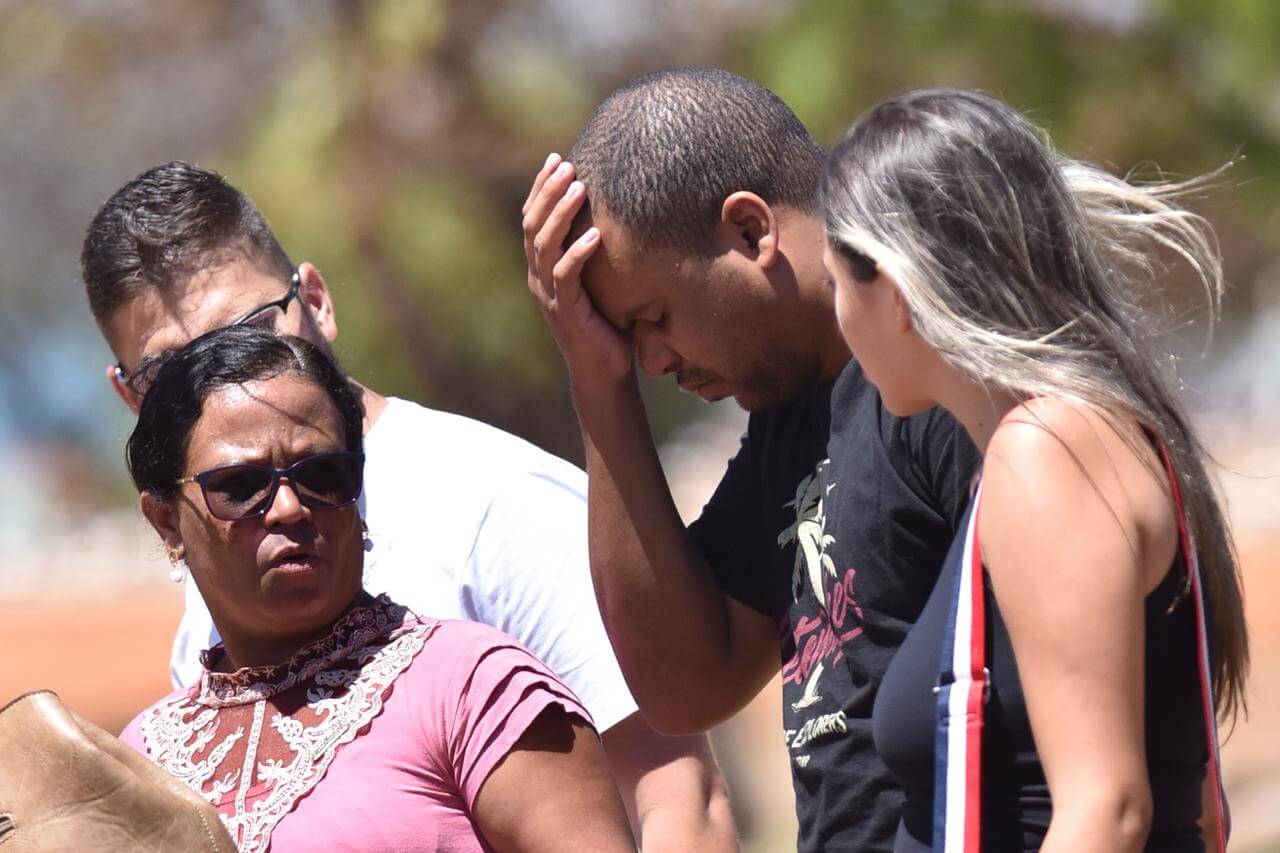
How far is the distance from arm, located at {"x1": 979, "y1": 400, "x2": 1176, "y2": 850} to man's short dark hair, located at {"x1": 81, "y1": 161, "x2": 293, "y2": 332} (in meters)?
2.07

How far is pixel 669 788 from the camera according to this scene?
3.06 meters

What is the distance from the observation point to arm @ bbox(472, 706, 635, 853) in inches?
96.8

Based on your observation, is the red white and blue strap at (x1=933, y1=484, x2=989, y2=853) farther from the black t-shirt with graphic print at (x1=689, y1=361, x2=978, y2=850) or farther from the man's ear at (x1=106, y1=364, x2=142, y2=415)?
the man's ear at (x1=106, y1=364, x2=142, y2=415)

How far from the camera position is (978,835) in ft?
6.51

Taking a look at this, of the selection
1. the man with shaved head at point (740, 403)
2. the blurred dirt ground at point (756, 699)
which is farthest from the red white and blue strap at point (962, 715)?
the blurred dirt ground at point (756, 699)

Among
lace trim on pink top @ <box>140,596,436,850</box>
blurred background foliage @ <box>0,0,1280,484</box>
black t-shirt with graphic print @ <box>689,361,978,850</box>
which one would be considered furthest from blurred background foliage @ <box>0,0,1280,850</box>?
lace trim on pink top @ <box>140,596,436,850</box>

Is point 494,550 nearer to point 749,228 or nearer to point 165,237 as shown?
point 749,228

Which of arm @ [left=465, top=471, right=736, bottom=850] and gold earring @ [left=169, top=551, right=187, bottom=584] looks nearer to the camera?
gold earring @ [left=169, top=551, right=187, bottom=584]

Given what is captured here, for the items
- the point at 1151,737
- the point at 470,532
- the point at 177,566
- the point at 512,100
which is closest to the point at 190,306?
the point at 177,566

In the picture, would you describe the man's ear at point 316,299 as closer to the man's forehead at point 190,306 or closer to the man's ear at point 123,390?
the man's forehead at point 190,306

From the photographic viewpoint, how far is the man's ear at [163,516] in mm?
2824

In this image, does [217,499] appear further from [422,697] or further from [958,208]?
[958,208]

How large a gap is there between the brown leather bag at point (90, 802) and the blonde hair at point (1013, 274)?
1.11m

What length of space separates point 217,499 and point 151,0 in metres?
10.0
